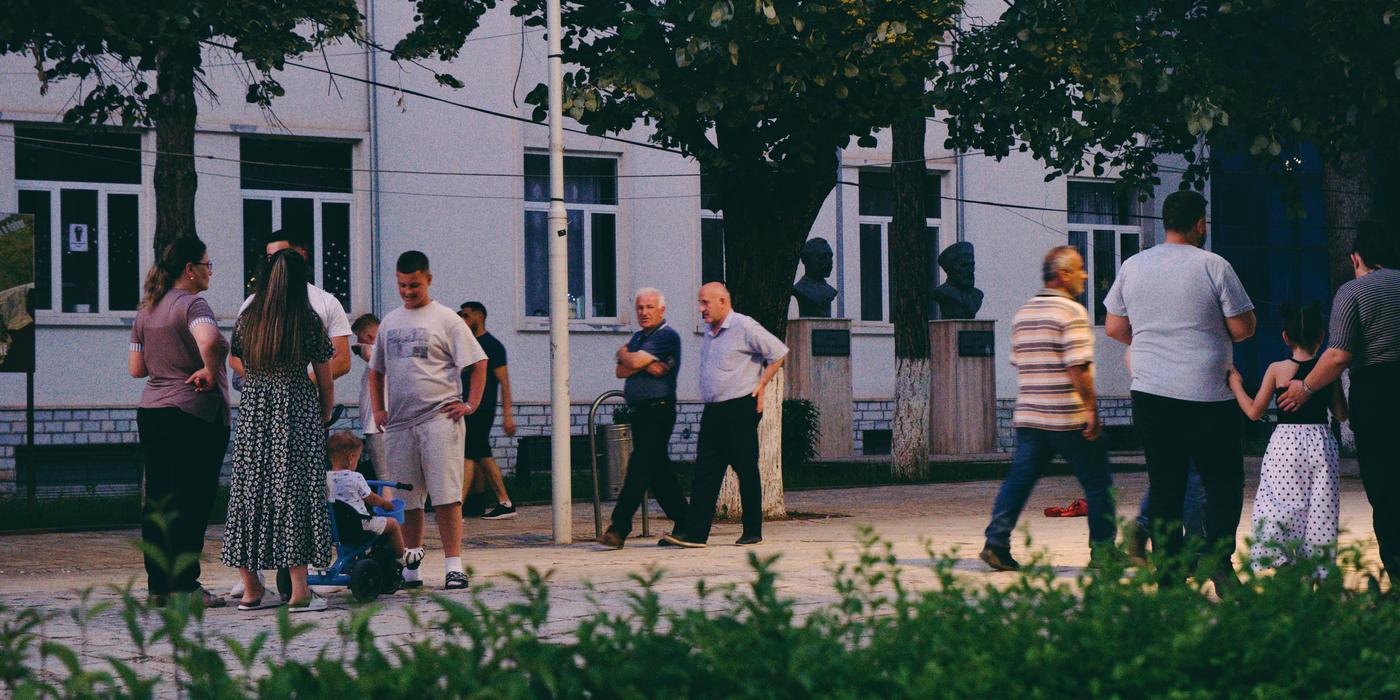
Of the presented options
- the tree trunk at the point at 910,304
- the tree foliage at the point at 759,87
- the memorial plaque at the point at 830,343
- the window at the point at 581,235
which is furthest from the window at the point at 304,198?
the tree foliage at the point at 759,87

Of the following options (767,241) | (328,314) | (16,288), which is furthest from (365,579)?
(16,288)

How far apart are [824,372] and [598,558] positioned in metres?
13.9

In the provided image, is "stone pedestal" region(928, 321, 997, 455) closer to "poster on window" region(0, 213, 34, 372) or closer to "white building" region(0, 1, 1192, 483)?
"white building" region(0, 1, 1192, 483)

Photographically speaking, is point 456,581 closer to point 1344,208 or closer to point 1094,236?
point 1344,208

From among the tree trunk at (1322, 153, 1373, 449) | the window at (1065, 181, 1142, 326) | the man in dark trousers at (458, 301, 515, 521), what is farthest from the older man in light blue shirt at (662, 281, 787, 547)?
the window at (1065, 181, 1142, 326)

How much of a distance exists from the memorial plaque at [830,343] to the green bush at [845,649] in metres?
20.1

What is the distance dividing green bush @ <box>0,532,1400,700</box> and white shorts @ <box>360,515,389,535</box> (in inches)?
190

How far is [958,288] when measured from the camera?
27.3 metres

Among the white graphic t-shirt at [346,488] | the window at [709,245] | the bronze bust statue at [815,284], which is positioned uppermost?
Answer: the window at [709,245]

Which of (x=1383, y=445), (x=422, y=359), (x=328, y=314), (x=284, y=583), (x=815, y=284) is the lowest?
(x=284, y=583)

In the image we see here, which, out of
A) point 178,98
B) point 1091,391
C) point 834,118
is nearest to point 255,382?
point 1091,391

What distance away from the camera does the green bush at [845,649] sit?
3682mm

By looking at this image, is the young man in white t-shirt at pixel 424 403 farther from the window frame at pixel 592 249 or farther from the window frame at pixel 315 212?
the window frame at pixel 592 249

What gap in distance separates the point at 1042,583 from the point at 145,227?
19614 millimetres
